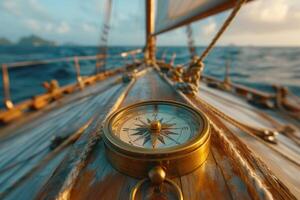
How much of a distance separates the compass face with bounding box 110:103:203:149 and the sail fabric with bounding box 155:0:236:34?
3.42ft

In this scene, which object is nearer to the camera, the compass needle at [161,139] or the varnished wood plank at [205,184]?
the varnished wood plank at [205,184]

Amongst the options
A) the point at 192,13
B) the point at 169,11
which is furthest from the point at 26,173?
the point at 169,11

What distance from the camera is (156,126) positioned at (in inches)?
47.9

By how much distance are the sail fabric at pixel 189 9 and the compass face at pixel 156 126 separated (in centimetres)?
104

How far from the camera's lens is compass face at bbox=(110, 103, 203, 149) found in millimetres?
1165

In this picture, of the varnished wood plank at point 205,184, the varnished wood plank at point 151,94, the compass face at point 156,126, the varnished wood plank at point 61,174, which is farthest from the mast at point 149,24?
the varnished wood plank at point 205,184

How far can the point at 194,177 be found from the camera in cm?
109

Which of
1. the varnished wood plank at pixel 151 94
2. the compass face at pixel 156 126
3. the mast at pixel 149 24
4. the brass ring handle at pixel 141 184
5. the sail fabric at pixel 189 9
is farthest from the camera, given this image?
the mast at pixel 149 24

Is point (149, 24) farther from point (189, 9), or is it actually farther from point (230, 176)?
point (230, 176)

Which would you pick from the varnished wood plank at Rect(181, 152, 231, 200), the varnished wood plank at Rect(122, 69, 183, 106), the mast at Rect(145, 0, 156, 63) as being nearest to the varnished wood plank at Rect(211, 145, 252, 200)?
the varnished wood plank at Rect(181, 152, 231, 200)

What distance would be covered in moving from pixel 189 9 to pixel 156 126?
1840 millimetres

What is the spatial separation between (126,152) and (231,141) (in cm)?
74

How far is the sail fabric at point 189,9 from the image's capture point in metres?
1.90

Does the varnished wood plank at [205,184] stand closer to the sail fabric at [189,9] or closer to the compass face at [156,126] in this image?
the compass face at [156,126]
